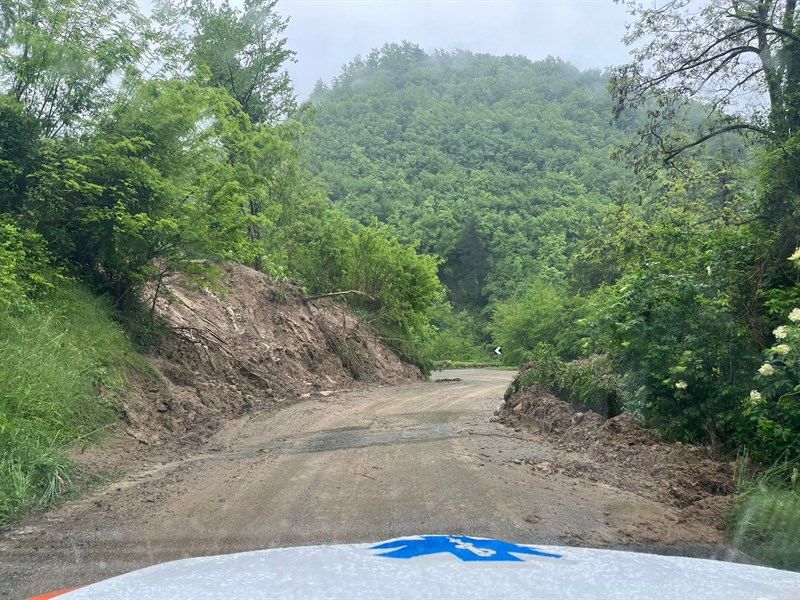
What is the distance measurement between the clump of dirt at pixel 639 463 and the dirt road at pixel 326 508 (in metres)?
0.24

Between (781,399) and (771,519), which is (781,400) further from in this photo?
(771,519)

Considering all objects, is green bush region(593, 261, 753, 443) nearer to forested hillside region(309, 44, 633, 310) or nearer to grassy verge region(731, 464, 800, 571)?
grassy verge region(731, 464, 800, 571)

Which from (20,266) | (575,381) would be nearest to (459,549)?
(575,381)

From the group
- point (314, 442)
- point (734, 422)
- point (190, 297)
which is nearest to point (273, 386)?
point (190, 297)

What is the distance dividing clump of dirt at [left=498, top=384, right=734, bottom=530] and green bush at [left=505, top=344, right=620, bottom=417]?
0.34 metres

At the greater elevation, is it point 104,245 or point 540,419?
point 104,245

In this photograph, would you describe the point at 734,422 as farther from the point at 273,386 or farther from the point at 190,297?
the point at 190,297

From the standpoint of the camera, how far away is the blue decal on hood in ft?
10.9

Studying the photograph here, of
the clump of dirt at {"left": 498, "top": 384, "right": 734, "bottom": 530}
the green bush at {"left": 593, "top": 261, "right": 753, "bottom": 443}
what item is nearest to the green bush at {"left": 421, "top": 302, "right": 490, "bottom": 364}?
the clump of dirt at {"left": 498, "top": 384, "right": 734, "bottom": 530}

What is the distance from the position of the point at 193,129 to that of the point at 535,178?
96346 mm

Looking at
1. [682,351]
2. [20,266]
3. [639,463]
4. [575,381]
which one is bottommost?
[639,463]

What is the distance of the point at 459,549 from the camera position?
3.43 meters

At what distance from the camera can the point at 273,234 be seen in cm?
3334

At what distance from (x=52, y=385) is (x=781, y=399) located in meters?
8.87
